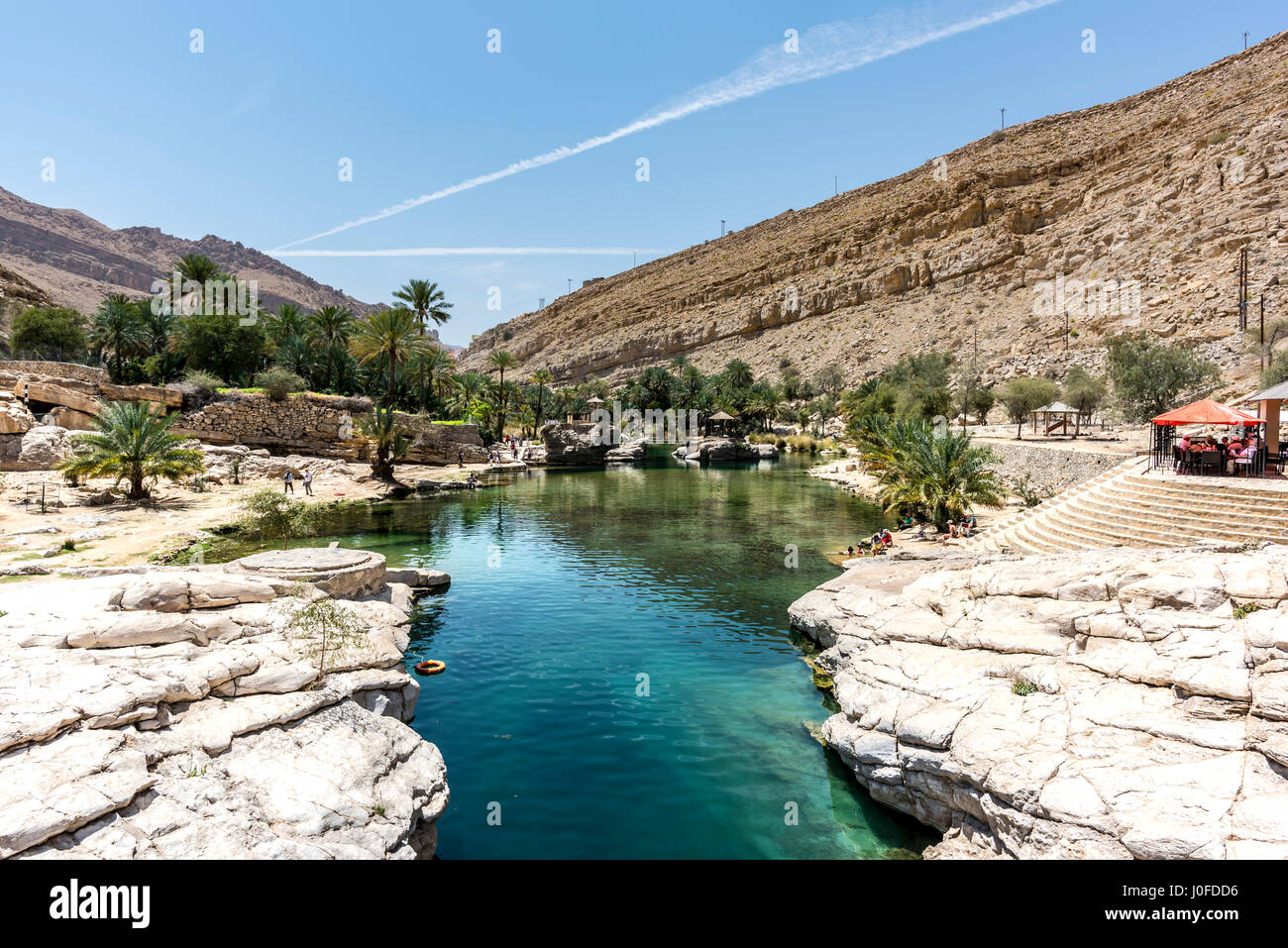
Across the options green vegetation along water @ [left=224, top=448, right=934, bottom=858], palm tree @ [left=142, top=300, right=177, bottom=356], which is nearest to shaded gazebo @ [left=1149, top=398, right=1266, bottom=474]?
green vegetation along water @ [left=224, top=448, right=934, bottom=858]

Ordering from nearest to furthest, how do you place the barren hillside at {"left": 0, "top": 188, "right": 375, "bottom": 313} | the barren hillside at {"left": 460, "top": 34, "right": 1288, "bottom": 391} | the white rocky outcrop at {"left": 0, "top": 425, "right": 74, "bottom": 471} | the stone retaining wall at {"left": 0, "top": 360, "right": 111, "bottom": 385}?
the white rocky outcrop at {"left": 0, "top": 425, "right": 74, "bottom": 471}
the stone retaining wall at {"left": 0, "top": 360, "right": 111, "bottom": 385}
the barren hillside at {"left": 460, "top": 34, "right": 1288, "bottom": 391}
the barren hillside at {"left": 0, "top": 188, "right": 375, "bottom": 313}

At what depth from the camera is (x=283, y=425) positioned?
1522 inches

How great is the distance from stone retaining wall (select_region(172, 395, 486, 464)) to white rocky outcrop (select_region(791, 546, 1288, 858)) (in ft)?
116

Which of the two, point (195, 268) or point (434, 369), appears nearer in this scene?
point (195, 268)

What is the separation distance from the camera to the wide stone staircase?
41.0 ft

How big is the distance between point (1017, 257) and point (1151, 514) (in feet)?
298

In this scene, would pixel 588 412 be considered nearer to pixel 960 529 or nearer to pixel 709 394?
pixel 709 394

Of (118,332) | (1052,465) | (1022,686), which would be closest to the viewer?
(1022,686)

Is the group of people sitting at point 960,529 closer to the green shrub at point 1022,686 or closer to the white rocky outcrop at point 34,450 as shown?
the green shrub at point 1022,686

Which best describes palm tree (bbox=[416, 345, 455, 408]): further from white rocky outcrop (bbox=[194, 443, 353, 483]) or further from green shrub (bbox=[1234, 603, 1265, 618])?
green shrub (bbox=[1234, 603, 1265, 618])

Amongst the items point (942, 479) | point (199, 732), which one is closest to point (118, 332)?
point (199, 732)

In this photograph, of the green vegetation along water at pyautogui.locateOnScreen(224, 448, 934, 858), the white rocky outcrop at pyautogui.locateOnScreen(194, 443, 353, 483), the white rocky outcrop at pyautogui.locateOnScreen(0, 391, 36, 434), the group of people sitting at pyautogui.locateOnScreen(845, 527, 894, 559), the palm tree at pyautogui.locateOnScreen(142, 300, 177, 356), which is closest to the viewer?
the green vegetation along water at pyautogui.locateOnScreen(224, 448, 934, 858)

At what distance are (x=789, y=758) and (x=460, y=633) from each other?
785 cm

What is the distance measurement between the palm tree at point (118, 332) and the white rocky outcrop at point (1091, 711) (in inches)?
1965
